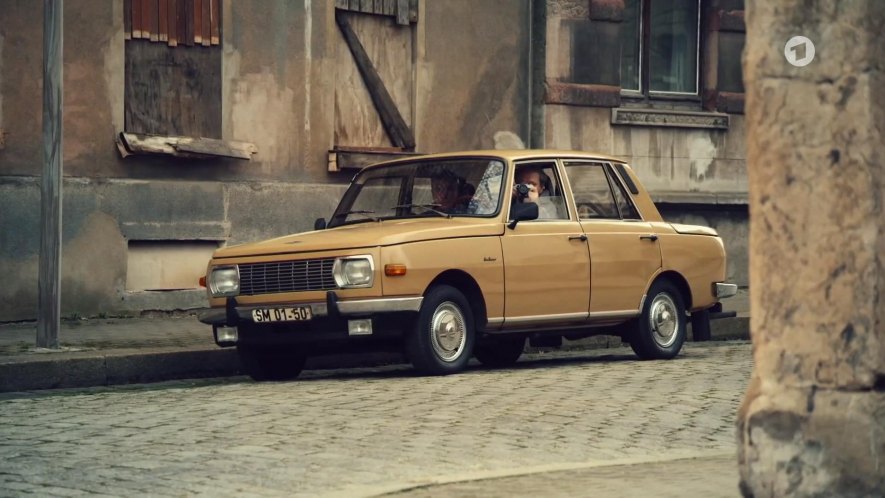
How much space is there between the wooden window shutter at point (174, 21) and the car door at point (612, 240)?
553 centimetres

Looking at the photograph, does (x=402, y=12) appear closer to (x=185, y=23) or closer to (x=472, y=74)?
(x=472, y=74)

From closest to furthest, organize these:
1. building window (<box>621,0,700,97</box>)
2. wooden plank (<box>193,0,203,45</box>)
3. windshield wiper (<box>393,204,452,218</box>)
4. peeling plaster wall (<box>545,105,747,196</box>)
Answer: windshield wiper (<box>393,204,452,218</box>), wooden plank (<box>193,0,203,45</box>), peeling plaster wall (<box>545,105,747,196</box>), building window (<box>621,0,700,97</box>)

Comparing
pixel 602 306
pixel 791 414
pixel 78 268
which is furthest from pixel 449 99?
pixel 791 414

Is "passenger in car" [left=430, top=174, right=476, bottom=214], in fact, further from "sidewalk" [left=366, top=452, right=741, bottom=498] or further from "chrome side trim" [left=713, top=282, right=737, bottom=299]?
"sidewalk" [left=366, top=452, right=741, bottom=498]

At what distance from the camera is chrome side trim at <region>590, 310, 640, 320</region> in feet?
42.4

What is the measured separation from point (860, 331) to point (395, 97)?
575 inches

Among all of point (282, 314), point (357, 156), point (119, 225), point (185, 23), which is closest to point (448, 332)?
point (282, 314)

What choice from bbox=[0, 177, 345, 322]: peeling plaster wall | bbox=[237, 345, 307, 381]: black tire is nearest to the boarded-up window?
bbox=[0, 177, 345, 322]: peeling plaster wall

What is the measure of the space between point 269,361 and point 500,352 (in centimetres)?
208

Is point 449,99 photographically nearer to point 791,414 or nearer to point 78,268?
point 78,268

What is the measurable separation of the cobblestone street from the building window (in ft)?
32.4

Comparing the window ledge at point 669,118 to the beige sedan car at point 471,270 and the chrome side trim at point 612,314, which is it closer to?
the beige sedan car at point 471,270

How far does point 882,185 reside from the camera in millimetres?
4777

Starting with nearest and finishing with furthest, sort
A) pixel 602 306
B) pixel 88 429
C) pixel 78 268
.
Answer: pixel 88 429 → pixel 602 306 → pixel 78 268
